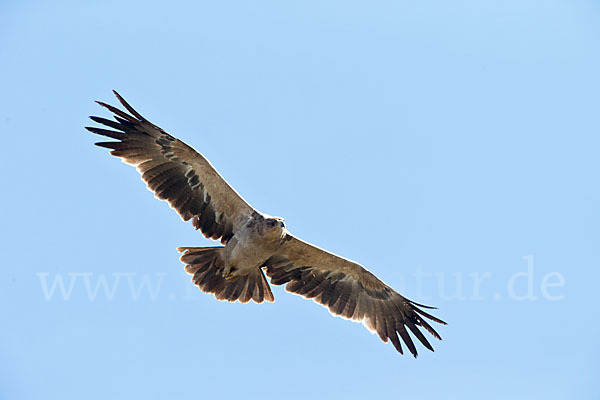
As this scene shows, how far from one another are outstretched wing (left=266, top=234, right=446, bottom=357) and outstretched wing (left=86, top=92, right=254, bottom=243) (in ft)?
3.68

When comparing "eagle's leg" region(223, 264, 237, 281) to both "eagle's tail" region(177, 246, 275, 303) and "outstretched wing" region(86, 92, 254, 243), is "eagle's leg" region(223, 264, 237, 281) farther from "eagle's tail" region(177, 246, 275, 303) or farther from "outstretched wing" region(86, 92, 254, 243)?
"outstretched wing" region(86, 92, 254, 243)

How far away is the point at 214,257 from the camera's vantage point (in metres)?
11.1

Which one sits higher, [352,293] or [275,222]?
[352,293]

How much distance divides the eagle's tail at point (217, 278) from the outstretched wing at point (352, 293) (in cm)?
29

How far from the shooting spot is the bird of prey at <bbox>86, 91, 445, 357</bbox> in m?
10.8

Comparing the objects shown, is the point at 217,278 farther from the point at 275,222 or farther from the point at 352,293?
the point at 352,293

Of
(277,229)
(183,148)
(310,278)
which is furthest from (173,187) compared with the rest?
(310,278)

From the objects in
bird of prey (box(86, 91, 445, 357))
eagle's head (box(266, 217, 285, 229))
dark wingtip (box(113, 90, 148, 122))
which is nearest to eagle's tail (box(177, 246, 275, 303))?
bird of prey (box(86, 91, 445, 357))

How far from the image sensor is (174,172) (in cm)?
1099

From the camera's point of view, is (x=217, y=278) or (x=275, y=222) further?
(x=217, y=278)

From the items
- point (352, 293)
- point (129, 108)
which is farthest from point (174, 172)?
point (352, 293)

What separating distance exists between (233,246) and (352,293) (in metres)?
2.12

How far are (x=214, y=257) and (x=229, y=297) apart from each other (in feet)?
2.11

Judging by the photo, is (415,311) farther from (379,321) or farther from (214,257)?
(214,257)
